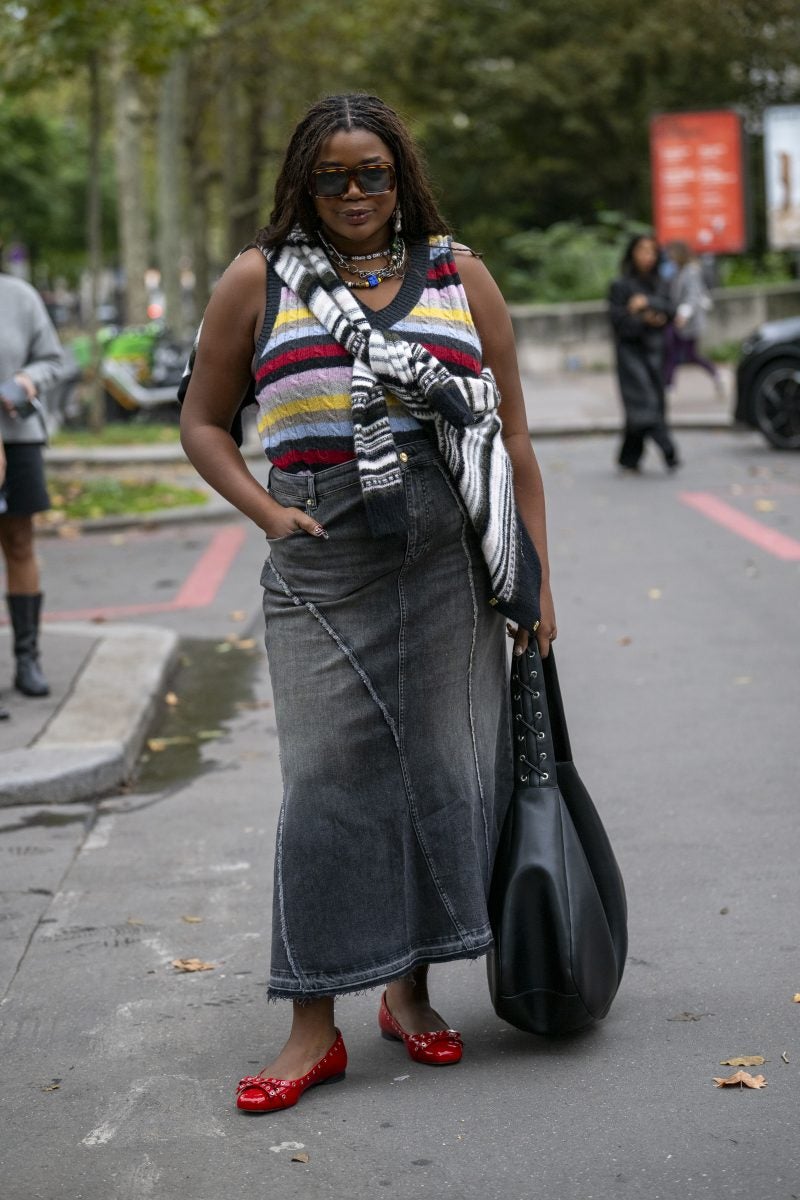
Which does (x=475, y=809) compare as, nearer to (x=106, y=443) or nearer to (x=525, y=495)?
(x=525, y=495)

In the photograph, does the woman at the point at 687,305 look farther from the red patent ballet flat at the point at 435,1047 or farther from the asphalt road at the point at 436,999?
the red patent ballet flat at the point at 435,1047

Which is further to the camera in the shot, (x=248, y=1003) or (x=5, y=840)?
(x=5, y=840)

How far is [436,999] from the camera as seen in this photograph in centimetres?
417

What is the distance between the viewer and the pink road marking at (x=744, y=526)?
416 inches

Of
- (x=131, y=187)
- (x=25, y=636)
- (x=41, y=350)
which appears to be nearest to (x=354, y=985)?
(x=25, y=636)

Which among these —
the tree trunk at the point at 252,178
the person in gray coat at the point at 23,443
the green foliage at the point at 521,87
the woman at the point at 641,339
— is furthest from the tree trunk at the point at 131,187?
the person in gray coat at the point at 23,443

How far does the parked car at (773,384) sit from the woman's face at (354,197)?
11.8 meters

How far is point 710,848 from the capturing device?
5258mm

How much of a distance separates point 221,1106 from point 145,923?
1289 millimetres

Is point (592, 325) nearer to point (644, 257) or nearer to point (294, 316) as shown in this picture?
point (644, 257)

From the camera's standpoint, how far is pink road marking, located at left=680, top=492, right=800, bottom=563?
34.7ft

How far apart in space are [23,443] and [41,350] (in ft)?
1.25

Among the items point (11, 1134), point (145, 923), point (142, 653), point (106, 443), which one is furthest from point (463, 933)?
point (106, 443)

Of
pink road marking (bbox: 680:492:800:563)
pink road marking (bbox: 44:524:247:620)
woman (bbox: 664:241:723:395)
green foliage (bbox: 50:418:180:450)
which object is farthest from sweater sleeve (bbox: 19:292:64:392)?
woman (bbox: 664:241:723:395)
